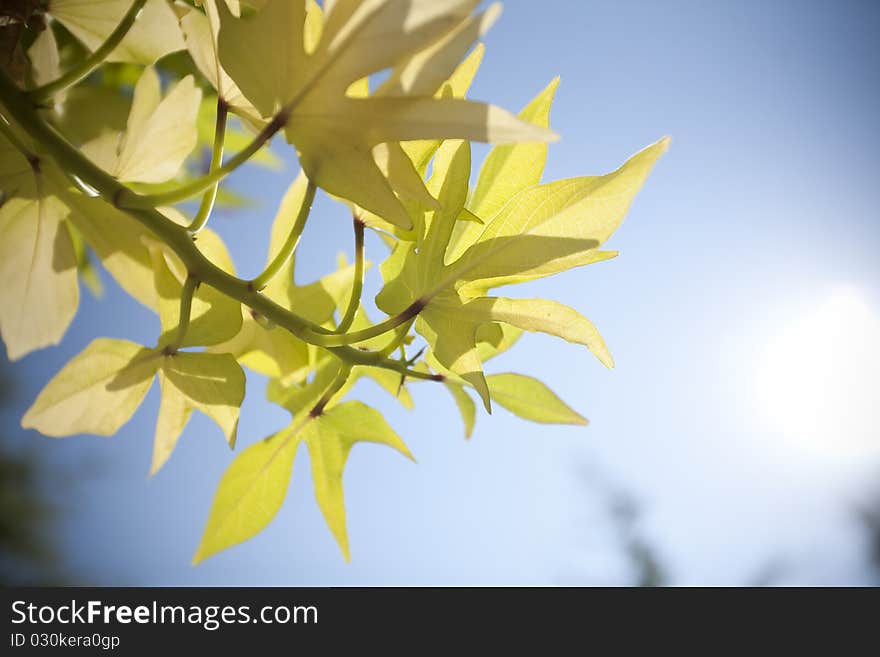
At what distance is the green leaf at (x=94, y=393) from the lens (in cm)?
16

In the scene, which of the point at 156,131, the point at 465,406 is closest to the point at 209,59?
the point at 156,131

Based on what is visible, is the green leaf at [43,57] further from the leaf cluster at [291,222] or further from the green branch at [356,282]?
the green branch at [356,282]

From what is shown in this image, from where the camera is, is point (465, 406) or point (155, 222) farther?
point (465, 406)

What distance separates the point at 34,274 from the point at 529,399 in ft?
0.51

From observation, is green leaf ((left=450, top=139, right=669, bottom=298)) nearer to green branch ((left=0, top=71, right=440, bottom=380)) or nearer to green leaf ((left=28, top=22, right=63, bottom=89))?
green branch ((left=0, top=71, right=440, bottom=380))

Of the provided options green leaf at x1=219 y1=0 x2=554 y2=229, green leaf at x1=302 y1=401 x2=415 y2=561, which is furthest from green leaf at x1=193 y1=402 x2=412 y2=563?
green leaf at x1=219 y1=0 x2=554 y2=229

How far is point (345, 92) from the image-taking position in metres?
0.12

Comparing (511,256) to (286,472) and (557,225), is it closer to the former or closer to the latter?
(557,225)

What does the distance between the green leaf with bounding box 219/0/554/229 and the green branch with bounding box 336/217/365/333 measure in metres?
0.03

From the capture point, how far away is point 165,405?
0.60ft

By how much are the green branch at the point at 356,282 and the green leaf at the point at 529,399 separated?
68 mm

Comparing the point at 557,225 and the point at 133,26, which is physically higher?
the point at 133,26
